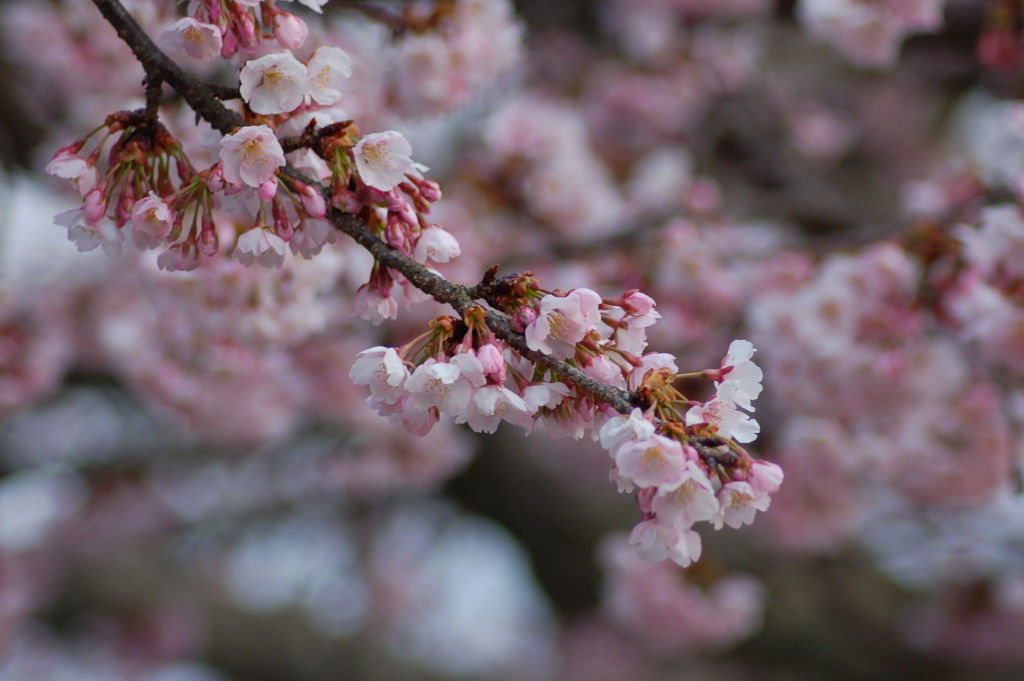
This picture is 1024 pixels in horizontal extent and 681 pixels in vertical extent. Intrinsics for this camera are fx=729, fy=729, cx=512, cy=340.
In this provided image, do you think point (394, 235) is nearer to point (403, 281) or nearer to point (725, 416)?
point (403, 281)

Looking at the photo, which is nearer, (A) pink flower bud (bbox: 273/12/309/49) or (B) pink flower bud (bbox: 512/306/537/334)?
(B) pink flower bud (bbox: 512/306/537/334)

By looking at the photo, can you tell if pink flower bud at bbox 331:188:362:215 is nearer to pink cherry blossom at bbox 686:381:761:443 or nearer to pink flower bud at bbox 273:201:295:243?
pink flower bud at bbox 273:201:295:243

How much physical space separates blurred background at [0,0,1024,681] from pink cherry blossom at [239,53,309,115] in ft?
0.60

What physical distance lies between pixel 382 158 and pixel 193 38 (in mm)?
305

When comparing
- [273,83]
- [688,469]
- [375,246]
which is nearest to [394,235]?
[375,246]

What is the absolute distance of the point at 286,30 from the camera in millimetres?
1042

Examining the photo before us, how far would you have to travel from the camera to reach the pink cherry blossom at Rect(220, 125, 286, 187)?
0.91 m

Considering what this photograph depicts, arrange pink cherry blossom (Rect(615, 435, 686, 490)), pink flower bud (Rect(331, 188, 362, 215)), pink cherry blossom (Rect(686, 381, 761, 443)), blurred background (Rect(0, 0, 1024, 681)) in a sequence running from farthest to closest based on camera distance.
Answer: blurred background (Rect(0, 0, 1024, 681)), pink flower bud (Rect(331, 188, 362, 215)), pink cherry blossom (Rect(686, 381, 761, 443)), pink cherry blossom (Rect(615, 435, 686, 490))

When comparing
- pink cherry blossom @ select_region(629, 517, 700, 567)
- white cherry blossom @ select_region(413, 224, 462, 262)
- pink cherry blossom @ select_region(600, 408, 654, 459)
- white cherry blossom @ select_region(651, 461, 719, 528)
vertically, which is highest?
white cherry blossom @ select_region(413, 224, 462, 262)

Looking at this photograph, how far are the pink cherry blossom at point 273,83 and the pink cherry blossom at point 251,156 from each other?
7cm

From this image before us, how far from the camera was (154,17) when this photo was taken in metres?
1.72

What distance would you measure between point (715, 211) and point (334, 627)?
11.0ft

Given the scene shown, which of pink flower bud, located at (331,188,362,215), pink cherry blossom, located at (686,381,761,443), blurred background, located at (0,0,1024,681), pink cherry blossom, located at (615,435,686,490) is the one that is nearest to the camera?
pink cherry blossom, located at (615,435,686,490)

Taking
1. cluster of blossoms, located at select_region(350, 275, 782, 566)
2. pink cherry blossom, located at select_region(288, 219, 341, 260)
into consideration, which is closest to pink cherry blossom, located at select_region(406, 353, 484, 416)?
cluster of blossoms, located at select_region(350, 275, 782, 566)
